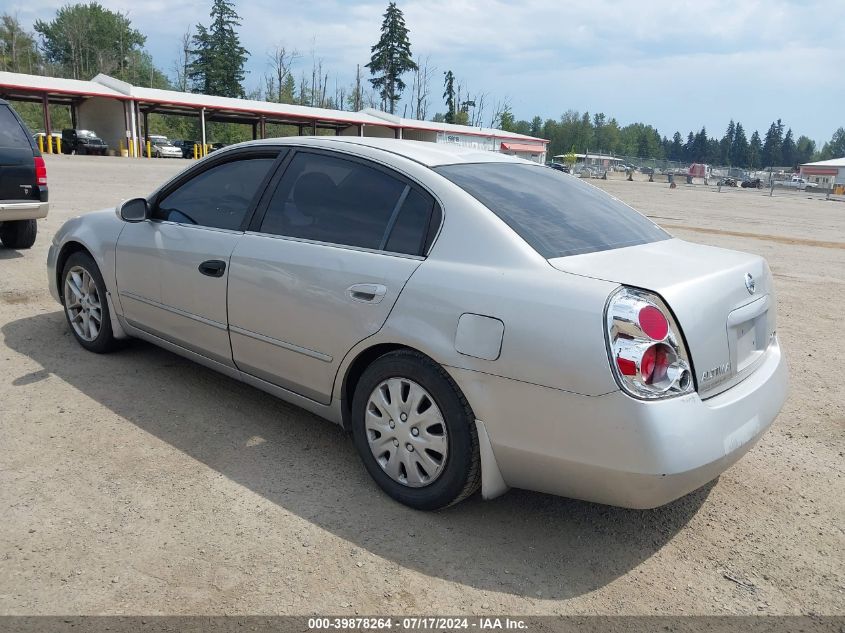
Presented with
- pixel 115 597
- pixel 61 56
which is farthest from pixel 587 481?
pixel 61 56

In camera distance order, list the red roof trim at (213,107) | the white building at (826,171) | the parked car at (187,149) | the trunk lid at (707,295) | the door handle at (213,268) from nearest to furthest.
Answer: the trunk lid at (707,295)
the door handle at (213,268)
the red roof trim at (213,107)
the parked car at (187,149)
the white building at (826,171)

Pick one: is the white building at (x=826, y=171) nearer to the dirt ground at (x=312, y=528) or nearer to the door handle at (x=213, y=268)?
the dirt ground at (x=312, y=528)

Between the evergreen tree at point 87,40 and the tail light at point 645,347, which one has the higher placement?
the evergreen tree at point 87,40

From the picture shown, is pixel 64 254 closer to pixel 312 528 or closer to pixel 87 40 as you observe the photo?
pixel 312 528

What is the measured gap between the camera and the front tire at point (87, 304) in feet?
15.5

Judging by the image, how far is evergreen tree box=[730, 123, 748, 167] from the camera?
15584cm

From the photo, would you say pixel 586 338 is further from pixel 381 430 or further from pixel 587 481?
pixel 381 430

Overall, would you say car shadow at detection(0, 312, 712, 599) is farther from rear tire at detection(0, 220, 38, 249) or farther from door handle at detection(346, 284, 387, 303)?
rear tire at detection(0, 220, 38, 249)

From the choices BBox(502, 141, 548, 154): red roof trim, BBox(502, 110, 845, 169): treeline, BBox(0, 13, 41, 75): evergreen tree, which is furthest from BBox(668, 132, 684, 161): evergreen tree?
BBox(0, 13, 41, 75): evergreen tree

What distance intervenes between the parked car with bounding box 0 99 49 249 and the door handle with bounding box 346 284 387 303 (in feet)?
20.8

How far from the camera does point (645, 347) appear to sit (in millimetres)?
2428

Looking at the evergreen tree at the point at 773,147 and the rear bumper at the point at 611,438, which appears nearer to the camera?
the rear bumper at the point at 611,438

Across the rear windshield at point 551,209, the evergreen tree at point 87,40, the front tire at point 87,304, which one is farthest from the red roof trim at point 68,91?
the evergreen tree at point 87,40

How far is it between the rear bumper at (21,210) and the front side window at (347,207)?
18.5ft
